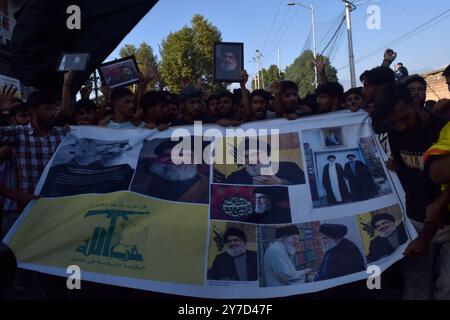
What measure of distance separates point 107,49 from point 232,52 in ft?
4.44

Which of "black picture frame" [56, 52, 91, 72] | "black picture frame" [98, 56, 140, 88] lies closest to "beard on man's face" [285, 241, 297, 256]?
"black picture frame" [56, 52, 91, 72]

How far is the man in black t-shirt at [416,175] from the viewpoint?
2.09 meters

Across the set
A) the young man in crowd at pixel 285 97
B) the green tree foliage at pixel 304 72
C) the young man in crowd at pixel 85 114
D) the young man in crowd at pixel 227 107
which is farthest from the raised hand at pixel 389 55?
the green tree foliage at pixel 304 72

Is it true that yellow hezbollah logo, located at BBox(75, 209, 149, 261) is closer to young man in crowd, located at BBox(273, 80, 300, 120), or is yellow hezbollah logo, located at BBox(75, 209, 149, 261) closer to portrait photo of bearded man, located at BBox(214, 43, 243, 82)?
young man in crowd, located at BBox(273, 80, 300, 120)

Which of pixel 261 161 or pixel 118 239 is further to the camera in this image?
pixel 261 161

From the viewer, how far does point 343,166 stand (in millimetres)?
2828

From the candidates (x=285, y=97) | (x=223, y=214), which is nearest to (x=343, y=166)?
(x=223, y=214)

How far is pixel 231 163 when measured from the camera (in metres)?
2.97

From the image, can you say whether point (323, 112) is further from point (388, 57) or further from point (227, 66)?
point (388, 57)

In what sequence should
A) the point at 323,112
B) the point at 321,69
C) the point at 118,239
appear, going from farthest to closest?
the point at 321,69 < the point at 323,112 < the point at 118,239

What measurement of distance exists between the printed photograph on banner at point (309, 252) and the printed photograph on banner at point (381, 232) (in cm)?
5

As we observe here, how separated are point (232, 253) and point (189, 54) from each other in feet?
100
